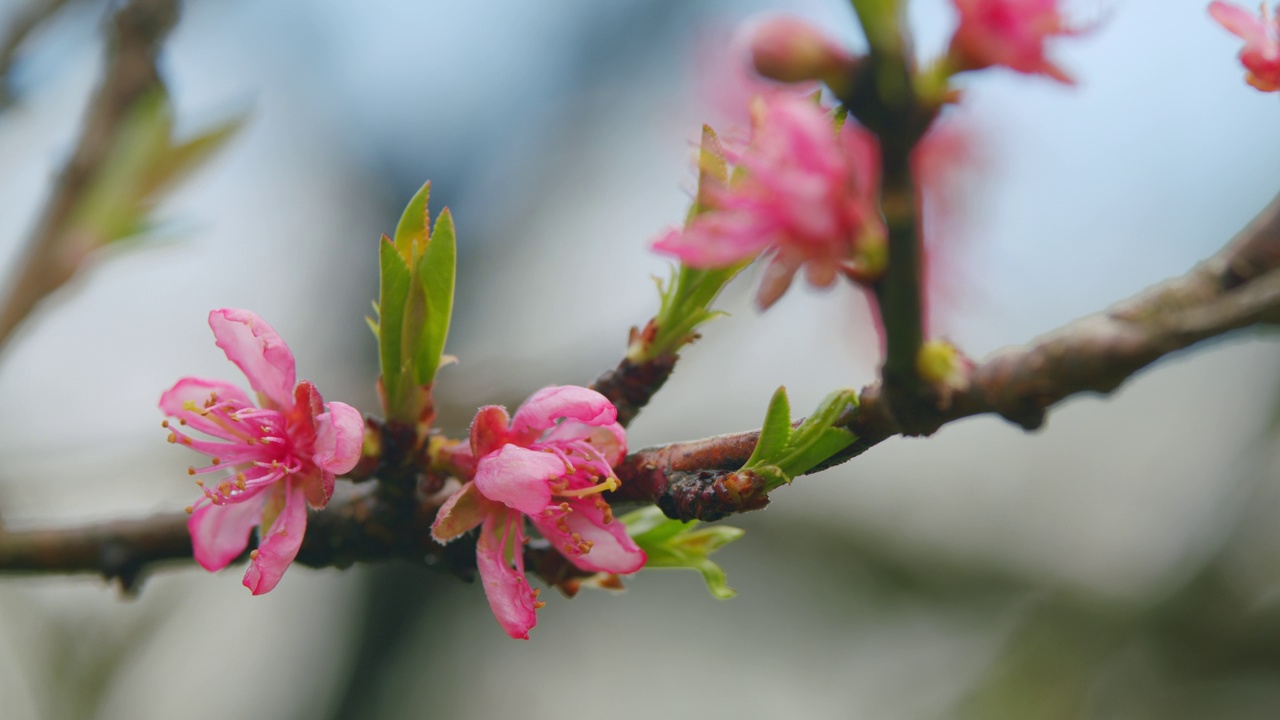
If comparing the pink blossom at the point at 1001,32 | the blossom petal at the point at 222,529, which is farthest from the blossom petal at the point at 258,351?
the pink blossom at the point at 1001,32

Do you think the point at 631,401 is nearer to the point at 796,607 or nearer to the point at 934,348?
the point at 934,348

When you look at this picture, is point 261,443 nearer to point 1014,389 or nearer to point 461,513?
point 461,513

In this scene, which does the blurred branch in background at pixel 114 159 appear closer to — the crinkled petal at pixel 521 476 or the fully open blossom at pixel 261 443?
the fully open blossom at pixel 261 443

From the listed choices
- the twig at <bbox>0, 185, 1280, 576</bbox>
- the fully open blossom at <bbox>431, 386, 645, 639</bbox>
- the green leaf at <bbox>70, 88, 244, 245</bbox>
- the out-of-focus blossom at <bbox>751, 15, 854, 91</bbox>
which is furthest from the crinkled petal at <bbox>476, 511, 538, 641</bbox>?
the green leaf at <bbox>70, 88, 244, 245</bbox>

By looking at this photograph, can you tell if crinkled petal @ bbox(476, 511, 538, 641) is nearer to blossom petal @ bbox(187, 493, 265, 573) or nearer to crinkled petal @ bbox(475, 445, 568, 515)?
crinkled petal @ bbox(475, 445, 568, 515)

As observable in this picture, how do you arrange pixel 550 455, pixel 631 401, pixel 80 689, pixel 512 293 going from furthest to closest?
pixel 512 293 → pixel 80 689 → pixel 631 401 → pixel 550 455

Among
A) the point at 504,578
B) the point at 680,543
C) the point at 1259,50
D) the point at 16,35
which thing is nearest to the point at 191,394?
the point at 504,578

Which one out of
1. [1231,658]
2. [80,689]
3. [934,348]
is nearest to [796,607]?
[1231,658]

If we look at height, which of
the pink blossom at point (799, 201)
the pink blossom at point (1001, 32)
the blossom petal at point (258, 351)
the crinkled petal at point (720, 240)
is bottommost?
the blossom petal at point (258, 351)

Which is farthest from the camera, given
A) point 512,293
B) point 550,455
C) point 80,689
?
point 512,293
